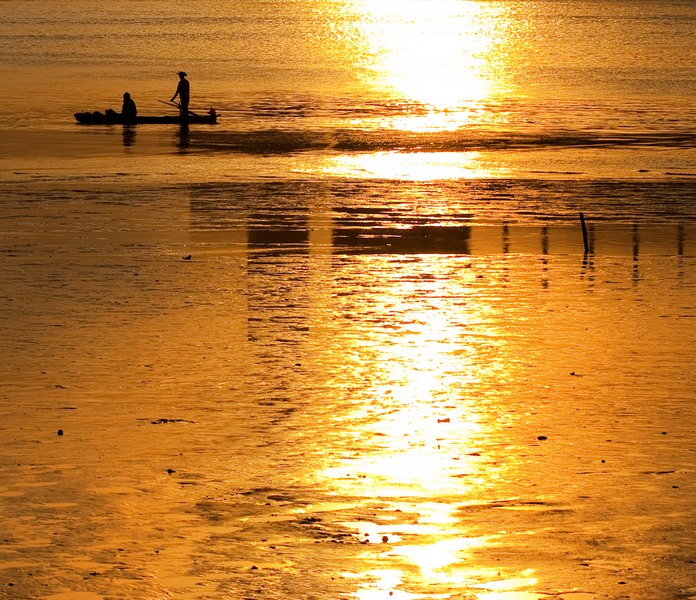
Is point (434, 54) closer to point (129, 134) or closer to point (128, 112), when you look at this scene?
point (128, 112)

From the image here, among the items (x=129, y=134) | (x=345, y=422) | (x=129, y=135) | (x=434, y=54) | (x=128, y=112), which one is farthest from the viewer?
(x=434, y=54)

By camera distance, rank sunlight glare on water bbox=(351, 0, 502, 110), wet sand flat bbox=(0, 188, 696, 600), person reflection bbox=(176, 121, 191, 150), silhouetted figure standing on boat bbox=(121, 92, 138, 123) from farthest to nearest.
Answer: sunlight glare on water bbox=(351, 0, 502, 110), silhouetted figure standing on boat bbox=(121, 92, 138, 123), person reflection bbox=(176, 121, 191, 150), wet sand flat bbox=(0, 188, 696, 600)

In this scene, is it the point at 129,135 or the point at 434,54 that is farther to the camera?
the point at 434,54

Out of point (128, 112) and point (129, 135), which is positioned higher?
point (128, 112)

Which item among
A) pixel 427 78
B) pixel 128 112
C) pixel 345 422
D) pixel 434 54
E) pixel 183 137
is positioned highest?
pixel 434 54

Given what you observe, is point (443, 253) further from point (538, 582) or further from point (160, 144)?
point (160, 144)

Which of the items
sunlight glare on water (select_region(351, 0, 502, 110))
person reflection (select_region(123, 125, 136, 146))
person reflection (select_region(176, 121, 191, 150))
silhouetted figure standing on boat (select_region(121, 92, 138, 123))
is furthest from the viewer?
sunlight glare on water (select_region(351, 0, 502, 110))

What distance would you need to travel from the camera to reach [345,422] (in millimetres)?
12203

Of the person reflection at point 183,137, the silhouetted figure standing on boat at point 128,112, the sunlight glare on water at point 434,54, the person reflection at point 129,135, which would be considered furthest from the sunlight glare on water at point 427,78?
the silhouetted figure standing on boat at point 128,112

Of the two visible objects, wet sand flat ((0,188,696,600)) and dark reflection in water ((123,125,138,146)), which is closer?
wet sand flat ((0,188,696,600))

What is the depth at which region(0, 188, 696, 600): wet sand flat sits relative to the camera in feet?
30.0

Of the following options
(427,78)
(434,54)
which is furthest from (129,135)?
(434,54)

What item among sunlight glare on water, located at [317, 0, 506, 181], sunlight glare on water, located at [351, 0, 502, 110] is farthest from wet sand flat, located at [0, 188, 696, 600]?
sunlight glare on water, located at [351, 0, 502, 110]

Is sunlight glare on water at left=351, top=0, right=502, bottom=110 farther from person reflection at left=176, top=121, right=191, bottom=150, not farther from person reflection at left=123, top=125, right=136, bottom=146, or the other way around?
person reflection at left=123, top=125, right=136, bottom=146
